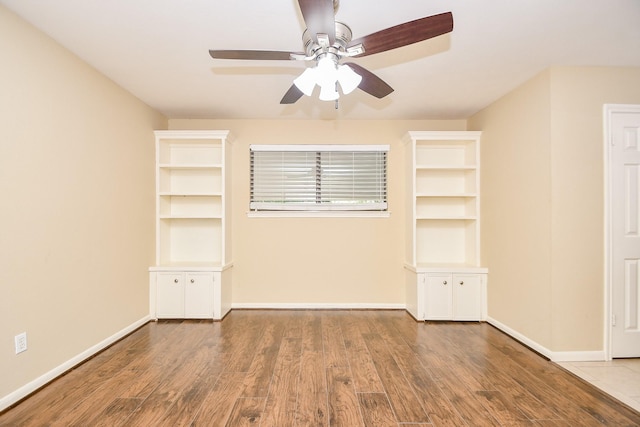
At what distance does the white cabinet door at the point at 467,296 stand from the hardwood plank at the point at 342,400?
1842mm

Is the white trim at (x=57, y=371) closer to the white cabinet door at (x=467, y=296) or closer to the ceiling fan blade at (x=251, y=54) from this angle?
the ceiling fan blade at (x=251, y=54)

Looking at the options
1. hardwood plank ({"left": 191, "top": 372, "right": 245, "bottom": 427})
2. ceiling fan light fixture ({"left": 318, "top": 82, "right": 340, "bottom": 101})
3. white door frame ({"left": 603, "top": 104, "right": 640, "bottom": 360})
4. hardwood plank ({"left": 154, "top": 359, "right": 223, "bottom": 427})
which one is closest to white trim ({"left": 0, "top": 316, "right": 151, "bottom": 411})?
hardwood plank ({"left": 154, "top": 359, "right": 223, "bottom": 427})

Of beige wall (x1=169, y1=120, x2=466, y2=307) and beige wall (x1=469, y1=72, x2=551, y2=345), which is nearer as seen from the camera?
beige wall (x1=469, y1=72, x2=551, y2=345)

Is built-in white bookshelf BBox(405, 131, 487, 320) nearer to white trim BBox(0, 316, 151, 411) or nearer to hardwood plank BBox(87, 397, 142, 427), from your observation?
hardwood plank BBox(87, 397, 142, 427)

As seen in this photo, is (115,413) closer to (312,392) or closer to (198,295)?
(312,392)

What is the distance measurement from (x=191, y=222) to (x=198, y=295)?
97 centimetres

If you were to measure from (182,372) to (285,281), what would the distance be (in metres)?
1.84

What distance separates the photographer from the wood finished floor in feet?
6.39

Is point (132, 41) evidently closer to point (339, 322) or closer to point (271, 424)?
point (271, 424)

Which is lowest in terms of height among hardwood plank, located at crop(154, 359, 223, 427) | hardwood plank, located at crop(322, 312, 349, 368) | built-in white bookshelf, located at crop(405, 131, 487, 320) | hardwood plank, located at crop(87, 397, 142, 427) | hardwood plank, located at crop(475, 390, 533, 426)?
hardwood plank, located at crop(87, 397, 142, 427)

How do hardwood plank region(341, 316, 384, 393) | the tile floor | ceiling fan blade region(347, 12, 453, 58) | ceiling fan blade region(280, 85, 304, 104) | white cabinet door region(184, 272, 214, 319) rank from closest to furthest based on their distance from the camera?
ceiling fan blade region(347, 12, 453, 58)
the tile floor
hardwood plank region(341, 316, 384, 393)
ceiling fan blade region(280, 85, 304, 104)
white cabinet door region(184, 272, 214, 319)

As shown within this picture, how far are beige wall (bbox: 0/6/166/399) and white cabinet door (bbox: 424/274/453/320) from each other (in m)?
3.20

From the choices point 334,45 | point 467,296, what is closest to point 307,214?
point 467,296

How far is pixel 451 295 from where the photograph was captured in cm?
378
